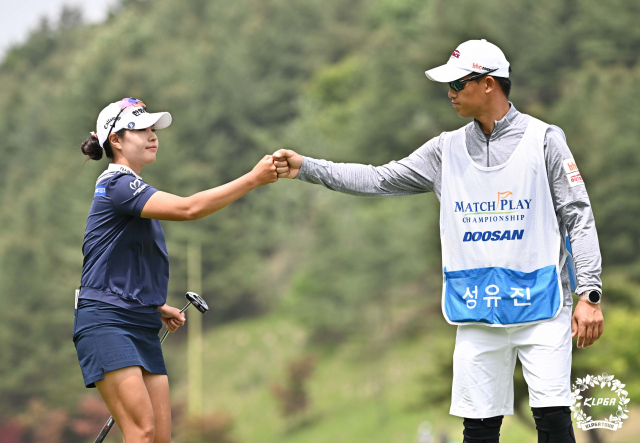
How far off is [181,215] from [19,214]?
58.8m

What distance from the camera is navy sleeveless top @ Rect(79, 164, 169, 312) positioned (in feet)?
15.2

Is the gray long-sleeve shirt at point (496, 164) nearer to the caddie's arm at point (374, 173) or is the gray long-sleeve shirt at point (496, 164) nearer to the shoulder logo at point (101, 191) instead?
the caddie's arm at point (374, 173)

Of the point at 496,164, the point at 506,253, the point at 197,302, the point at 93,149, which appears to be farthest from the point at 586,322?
the point at 93,149

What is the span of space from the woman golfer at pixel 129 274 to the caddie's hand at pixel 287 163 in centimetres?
22

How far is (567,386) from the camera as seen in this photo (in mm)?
4473

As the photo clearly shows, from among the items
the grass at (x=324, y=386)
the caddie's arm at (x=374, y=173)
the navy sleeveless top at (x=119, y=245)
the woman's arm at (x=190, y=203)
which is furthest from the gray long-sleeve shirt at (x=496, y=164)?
the grass at (x=324, y=386)

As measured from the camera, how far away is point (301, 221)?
62312mm

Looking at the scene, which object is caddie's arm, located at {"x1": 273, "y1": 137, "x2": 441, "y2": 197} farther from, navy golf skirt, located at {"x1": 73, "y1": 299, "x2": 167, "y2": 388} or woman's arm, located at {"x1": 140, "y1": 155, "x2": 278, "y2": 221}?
navy golf skirt, located at {"x1": 73, "y1": 299, "x2": 167, "y2": 388}

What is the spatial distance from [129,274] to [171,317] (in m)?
0.65

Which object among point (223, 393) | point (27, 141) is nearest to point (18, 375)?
point (223, 393)

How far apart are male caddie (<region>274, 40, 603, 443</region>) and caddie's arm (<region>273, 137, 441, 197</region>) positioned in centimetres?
18

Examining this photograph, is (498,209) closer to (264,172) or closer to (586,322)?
(586,322)

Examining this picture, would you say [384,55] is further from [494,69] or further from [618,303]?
[494,69]

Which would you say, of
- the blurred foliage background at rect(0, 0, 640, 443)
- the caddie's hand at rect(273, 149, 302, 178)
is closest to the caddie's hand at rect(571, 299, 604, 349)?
the caddie's hand at rect(273, 149, 302, 178)
